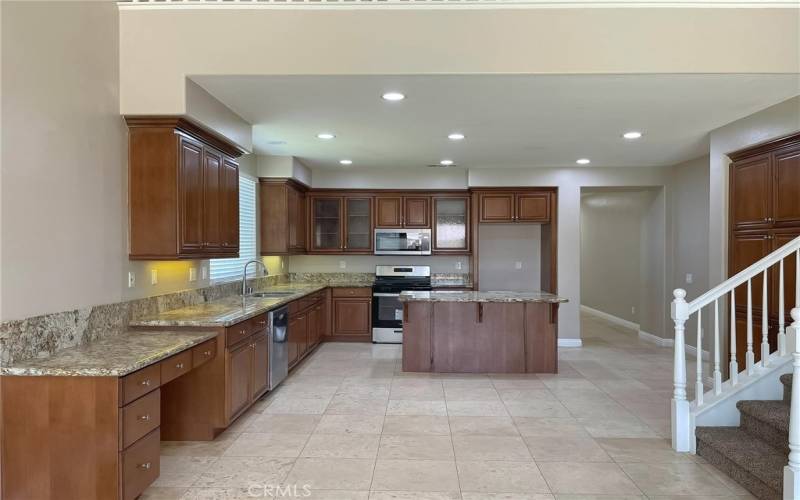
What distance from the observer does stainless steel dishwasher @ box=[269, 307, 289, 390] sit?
179 inches

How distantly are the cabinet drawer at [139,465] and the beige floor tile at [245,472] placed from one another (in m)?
0.35

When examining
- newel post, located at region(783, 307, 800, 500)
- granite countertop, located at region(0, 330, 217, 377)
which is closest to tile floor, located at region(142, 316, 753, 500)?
newel post, located at region(783, 307, 800, 500)

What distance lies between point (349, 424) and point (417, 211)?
419cm

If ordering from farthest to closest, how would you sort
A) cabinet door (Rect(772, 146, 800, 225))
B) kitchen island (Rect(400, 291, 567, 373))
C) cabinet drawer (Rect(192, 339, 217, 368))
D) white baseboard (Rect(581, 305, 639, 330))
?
white baseboard (Rect(581, 305, 639, 330))
kitchen island (Rect(400, 291, 567, 373))
cabinet door (Rect(772, 146, 800, 225))
cabinet drawer (Rect(192, 339, 217, 368))

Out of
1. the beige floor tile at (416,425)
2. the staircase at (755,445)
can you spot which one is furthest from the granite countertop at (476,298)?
the staircase at (755,445)

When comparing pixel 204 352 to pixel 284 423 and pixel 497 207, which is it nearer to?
pixel 284 423

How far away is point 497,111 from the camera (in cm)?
416

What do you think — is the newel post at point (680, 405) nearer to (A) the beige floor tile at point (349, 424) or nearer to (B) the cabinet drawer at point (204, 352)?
(A) the beige floor tile at point (349, 424)

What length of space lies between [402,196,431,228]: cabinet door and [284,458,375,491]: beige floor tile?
4666 millimetres

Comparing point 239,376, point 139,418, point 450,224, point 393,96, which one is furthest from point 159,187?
point 450,224

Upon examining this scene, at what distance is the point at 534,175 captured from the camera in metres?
7.13

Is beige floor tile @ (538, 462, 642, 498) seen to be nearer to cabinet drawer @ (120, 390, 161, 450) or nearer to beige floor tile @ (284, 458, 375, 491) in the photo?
beige floor tile @ (284, 458, 375, 491)

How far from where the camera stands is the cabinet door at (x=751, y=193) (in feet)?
13.7

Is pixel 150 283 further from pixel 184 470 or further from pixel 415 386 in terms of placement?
pixel 415 386
